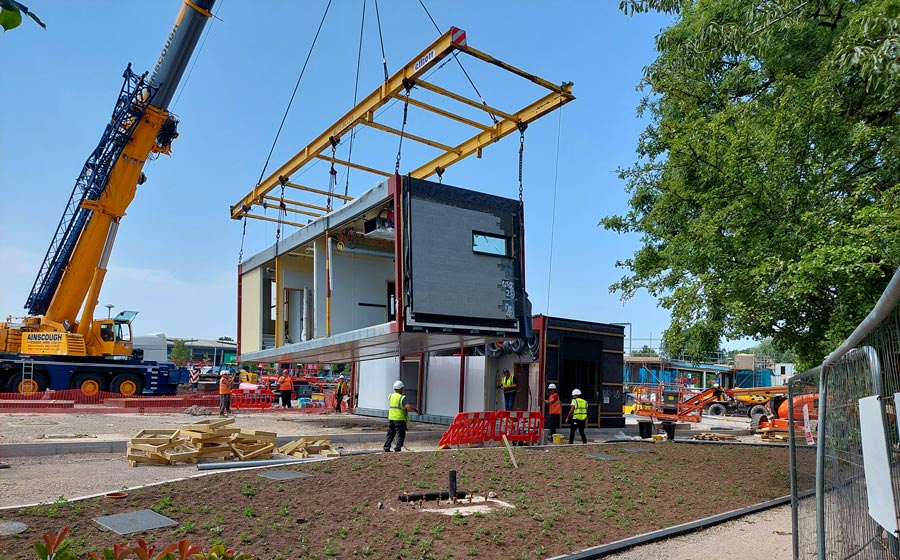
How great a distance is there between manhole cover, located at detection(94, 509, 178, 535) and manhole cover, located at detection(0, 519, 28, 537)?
648 mm

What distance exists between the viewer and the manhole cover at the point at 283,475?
959 cm

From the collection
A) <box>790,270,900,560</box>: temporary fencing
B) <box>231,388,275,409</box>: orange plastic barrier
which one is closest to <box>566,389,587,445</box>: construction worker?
<box>790,270,900,560</box>: temporary fencing

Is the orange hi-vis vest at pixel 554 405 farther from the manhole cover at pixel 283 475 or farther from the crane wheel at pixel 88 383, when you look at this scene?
the crane wheel at pixel 88 383

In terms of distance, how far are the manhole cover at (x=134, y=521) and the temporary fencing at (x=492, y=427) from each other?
809 centimetres

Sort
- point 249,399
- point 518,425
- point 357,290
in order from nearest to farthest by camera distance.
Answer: point 518,425 < point 357,290 < point 249,399

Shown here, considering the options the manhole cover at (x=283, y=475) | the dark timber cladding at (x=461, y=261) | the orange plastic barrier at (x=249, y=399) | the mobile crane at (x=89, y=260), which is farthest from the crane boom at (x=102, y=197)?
the manhole cover at (x=283, y=475)

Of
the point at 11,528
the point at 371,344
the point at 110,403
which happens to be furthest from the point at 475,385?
the point at 11,528

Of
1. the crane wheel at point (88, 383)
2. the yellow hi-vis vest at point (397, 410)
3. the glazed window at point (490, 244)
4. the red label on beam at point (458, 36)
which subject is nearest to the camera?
the red label on beam at point (458, 36)

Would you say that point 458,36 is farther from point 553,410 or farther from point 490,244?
point 553,410

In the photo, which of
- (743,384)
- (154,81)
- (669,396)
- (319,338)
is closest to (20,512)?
(319,338)

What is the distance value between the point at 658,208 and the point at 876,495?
36.8ft

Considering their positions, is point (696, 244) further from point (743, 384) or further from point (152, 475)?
point (743, 384)

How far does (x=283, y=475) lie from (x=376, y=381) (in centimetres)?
1540

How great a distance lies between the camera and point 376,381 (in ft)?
82.5
